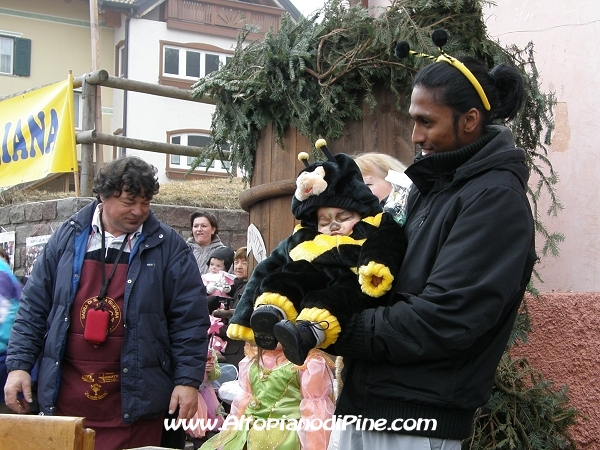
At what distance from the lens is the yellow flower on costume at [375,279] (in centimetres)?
226

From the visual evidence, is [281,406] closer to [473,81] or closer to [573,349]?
[573,349]

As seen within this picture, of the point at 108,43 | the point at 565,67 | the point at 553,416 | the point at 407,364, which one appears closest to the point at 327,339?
the point at 407,364

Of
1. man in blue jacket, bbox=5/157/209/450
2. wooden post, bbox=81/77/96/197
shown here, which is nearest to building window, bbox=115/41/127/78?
Answer: wooden post, bbox=81/77/96/197

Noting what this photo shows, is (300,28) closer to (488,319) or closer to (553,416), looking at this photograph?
(553,416)

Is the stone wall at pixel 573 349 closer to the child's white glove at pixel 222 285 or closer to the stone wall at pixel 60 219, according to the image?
the child's white glove at pixel 222 285

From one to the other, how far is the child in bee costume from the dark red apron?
54.4 inches

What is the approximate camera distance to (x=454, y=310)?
2.02 m

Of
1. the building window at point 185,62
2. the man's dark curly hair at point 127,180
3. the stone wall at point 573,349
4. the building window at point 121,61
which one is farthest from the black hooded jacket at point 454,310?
the building window at point 121,61

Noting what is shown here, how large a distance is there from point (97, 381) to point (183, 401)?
0.43 m

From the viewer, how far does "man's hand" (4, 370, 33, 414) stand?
3.81 metres

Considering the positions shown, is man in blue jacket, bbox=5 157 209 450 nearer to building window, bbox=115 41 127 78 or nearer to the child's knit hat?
the child's knit hat

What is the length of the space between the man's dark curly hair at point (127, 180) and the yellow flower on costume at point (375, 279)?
1978 mm

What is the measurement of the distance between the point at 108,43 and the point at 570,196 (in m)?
24.5

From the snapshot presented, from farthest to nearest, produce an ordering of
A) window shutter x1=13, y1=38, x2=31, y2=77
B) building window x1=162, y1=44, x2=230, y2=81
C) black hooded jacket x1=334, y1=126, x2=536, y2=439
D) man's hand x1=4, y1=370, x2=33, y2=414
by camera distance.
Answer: building window x1=162, y1=44, x2=230, y2=81 < window shutter x1=13, y1=38, x2=31, y2=77 < man's hand x1=4, y1=370, x2=33, y2=414 < black hooded jacket x1=334, y1=126, x2=536, y2=439
